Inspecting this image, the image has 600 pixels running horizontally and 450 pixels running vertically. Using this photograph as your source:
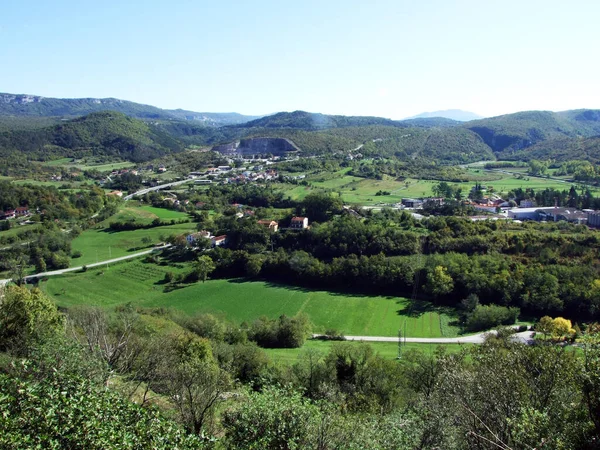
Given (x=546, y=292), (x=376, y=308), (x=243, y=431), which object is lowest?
(x=376, y=308)

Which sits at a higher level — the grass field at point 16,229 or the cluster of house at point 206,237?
the grass field at point 16,229

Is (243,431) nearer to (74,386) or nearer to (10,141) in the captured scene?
(74,386)

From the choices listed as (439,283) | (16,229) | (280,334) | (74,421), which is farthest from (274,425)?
(16,229)

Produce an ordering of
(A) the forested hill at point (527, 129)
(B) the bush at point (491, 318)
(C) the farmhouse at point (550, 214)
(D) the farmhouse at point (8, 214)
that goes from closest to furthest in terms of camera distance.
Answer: (B) the bush at point (491, 318) < (C) the farmhouse at point (550, 214) < (D) the farmhouse at point (8, 214) < (A) the forested hill at point (527, 129)

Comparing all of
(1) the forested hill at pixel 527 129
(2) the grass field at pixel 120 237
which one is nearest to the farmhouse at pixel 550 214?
(2) the grass field at pixel 120 237

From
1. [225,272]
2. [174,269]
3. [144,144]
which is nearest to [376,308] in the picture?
[225,272]

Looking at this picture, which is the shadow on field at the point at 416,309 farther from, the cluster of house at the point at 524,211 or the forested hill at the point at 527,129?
the forested hill at the point at 527,129

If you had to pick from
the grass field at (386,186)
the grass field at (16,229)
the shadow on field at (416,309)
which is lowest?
the shadow on field at (416,309)
